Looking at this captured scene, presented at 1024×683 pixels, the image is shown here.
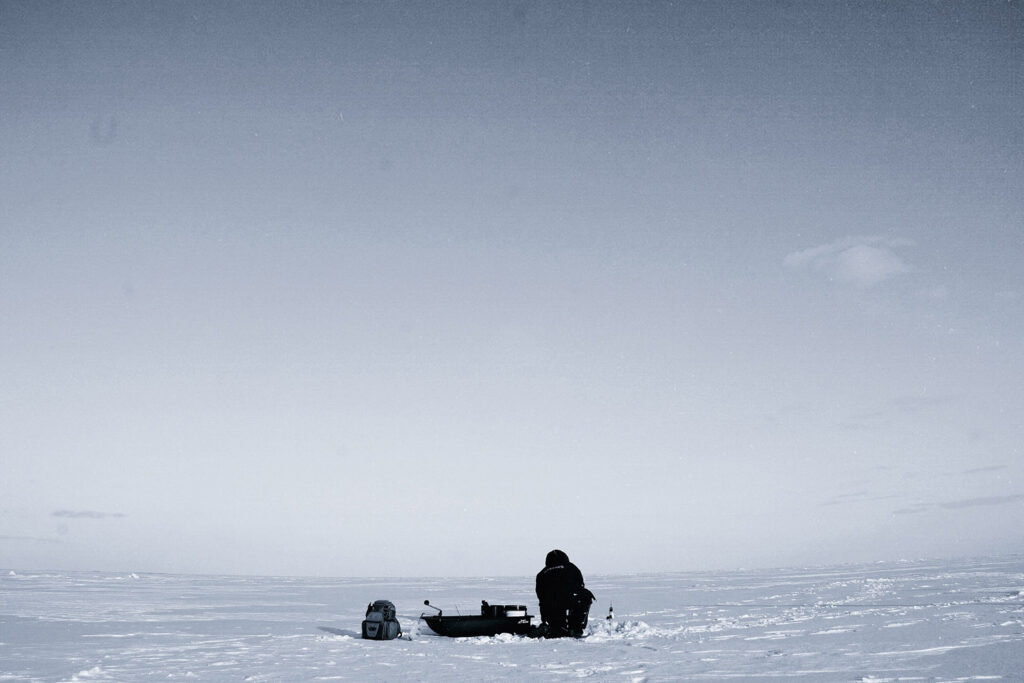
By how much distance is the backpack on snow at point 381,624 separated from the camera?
62.0 ft

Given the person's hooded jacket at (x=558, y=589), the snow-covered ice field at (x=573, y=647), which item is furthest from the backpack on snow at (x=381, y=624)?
the person's hooded jacket at (x=558, y=589)

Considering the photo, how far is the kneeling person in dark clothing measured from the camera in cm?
1906

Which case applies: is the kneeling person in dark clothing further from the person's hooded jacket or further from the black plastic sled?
the black plastic sled

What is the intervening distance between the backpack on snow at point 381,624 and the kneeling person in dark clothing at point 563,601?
3912 mm

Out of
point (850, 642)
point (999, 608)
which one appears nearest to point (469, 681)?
point (850, 642)

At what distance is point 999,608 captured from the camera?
76.8 feet

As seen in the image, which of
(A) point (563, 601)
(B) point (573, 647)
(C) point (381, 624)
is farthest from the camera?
(A) point (563, 601)

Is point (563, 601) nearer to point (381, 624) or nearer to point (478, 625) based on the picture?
point (478, 625)

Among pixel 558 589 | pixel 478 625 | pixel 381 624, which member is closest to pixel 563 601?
pixel 558 589

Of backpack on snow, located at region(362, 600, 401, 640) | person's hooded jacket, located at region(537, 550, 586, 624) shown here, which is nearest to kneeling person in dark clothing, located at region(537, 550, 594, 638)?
person's hooded jacket, located at region(537, 550, 586, 624)

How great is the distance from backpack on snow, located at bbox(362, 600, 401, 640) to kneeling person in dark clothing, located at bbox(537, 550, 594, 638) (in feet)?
12.8

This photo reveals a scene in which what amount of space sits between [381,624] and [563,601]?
4.74 metres

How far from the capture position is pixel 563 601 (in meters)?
19.2

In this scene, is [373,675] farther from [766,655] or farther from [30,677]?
[766,655]
